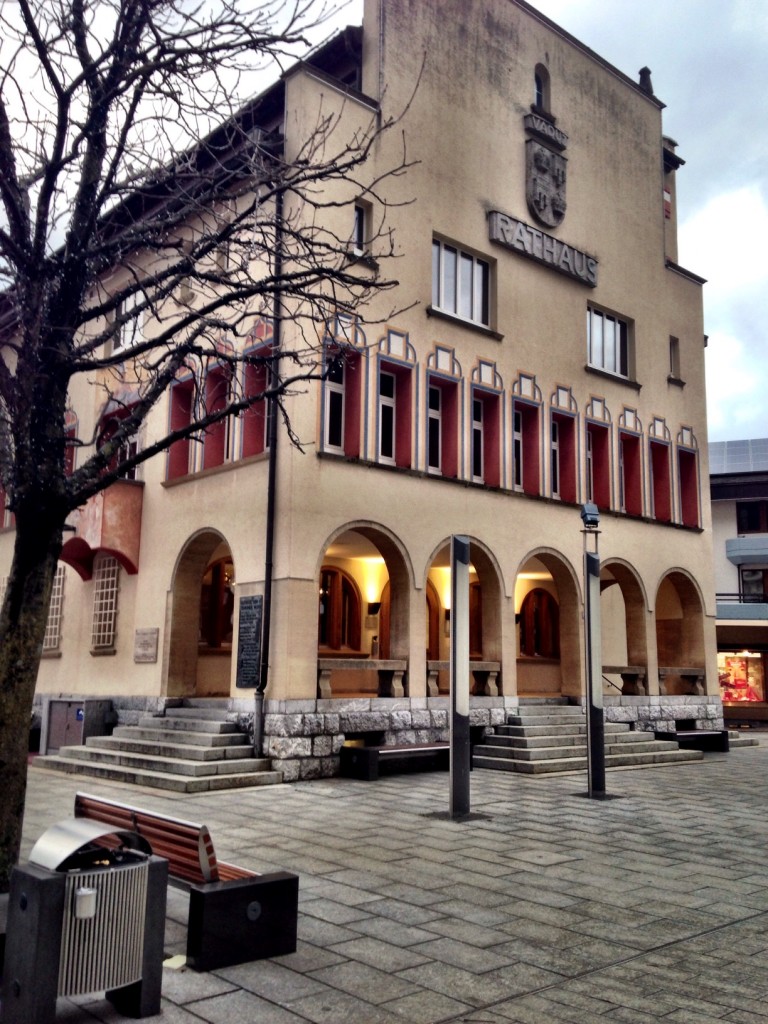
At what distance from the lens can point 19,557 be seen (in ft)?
21.8

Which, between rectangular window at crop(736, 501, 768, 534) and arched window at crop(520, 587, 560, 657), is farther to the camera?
rectangular window at crop(736, 501, 768, 534)

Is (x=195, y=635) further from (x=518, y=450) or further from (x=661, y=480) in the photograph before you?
(x=661, y=480)

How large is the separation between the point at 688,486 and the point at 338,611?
9476 mm

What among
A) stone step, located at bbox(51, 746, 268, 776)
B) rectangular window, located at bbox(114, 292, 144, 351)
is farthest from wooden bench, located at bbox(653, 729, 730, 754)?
rectangular window, located at bbox(114, 292, 144, 351)

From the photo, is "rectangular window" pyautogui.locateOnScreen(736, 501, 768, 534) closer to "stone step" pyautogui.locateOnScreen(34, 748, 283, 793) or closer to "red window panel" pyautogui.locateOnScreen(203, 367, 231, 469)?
"red window panel" pyautogui.locateOnScreen(203, 367, 231, 469)

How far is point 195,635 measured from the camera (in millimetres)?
17469

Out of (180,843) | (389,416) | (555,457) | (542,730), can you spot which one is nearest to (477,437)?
(389,416)

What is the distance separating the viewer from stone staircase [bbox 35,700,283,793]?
13.4m

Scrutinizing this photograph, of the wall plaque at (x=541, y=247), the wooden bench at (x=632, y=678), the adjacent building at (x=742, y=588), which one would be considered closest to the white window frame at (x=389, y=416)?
the wall plaque at (x=541, y=247)

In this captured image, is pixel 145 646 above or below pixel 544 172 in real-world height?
below

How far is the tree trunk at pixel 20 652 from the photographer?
630 centimetres

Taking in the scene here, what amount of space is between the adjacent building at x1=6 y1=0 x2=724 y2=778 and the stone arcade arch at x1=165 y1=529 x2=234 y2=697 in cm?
6

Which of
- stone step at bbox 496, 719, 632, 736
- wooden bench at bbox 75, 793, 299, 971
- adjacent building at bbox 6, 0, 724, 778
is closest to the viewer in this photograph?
wooden bench at bbox 75, 793, 299, 971

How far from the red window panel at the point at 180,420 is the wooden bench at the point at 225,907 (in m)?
12.6
